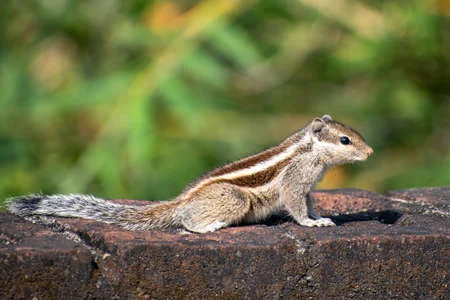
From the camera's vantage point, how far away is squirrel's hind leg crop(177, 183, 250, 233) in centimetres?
636

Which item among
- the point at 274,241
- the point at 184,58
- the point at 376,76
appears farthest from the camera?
the point at 376,76

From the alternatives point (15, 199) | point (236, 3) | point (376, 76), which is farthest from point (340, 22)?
point (15, 199)

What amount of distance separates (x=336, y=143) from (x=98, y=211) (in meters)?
1.66

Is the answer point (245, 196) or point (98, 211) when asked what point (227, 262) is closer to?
point (245, 196)

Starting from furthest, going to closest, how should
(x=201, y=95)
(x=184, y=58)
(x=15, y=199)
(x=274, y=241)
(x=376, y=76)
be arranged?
(x=376, y=76) → (x=201, y=95) → (x=184, y=58) → (x=15, y=199) → (x=274, y=241)

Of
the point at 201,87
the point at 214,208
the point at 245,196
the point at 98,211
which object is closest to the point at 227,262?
the point at 214,208

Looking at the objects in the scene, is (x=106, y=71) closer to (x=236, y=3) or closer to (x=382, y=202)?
(x=236, y=3)

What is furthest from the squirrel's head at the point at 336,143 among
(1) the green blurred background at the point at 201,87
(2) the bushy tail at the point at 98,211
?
(1) the green blurred background at the point at 201,87

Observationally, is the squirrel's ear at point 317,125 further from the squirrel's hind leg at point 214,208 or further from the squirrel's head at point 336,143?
the squirrel's hind leg at point 214,208

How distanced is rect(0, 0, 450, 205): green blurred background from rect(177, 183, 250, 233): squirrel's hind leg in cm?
392

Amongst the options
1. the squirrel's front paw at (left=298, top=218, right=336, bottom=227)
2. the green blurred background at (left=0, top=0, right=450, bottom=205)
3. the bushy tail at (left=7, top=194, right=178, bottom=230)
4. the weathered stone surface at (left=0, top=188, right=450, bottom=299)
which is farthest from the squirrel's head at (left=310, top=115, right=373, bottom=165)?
the green blurred background at (left=0, top=0, right=450, bottom=205)

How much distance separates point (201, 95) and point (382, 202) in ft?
Result: 15.8

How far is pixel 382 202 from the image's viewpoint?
739 centimetres

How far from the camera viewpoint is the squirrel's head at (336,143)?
7.07 meters
